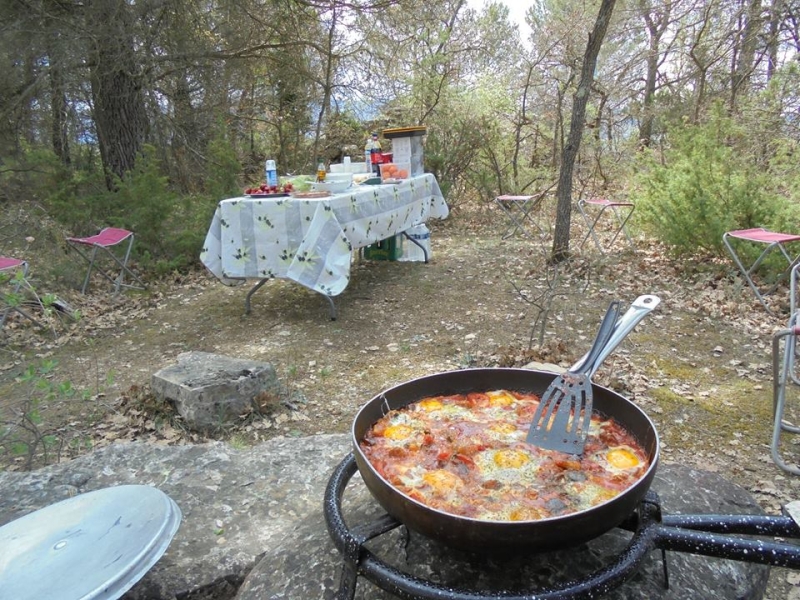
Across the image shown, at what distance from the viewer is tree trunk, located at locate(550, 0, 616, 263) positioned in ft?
14.8

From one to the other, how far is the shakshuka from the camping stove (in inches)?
3.0

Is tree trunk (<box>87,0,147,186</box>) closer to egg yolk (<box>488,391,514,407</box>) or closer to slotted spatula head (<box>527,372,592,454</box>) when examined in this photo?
egg yolk (<box>488,391,514,407</box>)

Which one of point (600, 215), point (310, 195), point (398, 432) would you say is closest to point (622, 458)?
point (398, 432)

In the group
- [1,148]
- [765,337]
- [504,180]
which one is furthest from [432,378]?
[504,180]

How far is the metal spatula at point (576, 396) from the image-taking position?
1.05 meters

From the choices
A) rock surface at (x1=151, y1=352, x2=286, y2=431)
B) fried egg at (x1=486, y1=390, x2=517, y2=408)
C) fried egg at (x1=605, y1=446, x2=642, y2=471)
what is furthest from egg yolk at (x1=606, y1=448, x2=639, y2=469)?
rock surface at (x1=151, y1=352, x2=286, y2=431)

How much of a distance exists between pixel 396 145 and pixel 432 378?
4.34 meters

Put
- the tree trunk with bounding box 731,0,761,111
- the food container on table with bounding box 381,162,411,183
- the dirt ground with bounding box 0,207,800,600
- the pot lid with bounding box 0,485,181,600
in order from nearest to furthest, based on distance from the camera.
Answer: the pot lid with bounding box 0,485,181,600
the dirt ground with bounding box 0,207,800,600
the food container on table with bounding box 381,162,411,183
the tree trunk with bounding box 731,0,761,111

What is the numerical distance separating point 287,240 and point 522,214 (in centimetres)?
397

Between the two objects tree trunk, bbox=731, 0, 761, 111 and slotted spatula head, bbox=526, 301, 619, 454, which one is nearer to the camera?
slotted spatula head, bbox=526, 301, 619, 454

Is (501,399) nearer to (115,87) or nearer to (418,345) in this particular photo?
(418,345)

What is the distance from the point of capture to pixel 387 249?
5523 mm

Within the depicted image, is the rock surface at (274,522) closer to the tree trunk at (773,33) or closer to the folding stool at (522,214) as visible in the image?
the folding stool at (522,214)

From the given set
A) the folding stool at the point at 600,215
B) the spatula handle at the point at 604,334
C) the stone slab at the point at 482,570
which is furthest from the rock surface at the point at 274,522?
the folding stool at the point at 600,215
